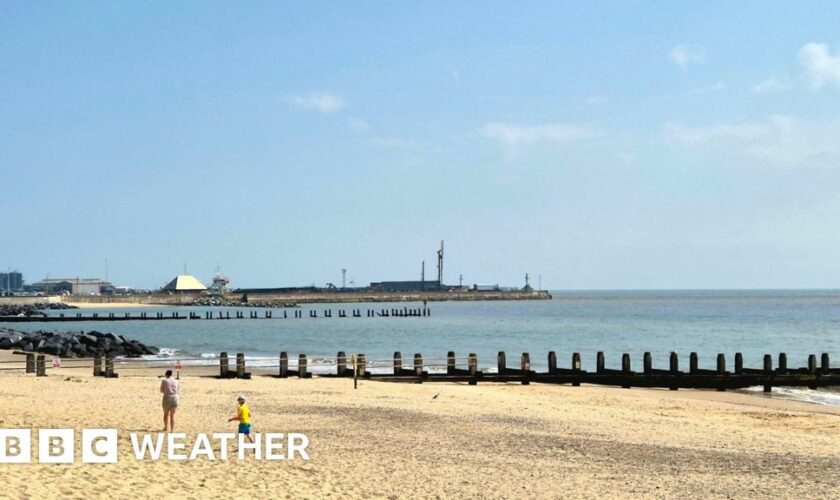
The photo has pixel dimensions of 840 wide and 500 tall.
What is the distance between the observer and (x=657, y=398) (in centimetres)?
3209

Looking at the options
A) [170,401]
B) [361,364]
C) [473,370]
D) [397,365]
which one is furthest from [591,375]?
[170,401]

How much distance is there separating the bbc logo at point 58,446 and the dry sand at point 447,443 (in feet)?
1.20

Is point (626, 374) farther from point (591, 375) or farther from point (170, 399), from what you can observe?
point (170, 399)

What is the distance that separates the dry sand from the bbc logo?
0.37 meters

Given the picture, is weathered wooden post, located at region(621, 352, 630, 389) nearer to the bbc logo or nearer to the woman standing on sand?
the woman standing on sand

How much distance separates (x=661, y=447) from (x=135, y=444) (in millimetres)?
10707

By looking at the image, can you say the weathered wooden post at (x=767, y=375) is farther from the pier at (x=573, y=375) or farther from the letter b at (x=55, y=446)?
the letter b at (x=55, y=446)

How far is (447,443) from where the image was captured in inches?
758

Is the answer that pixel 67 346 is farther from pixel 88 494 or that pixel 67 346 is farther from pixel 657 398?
pixel 88 494

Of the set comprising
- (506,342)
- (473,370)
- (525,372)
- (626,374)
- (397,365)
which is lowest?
(506,342)

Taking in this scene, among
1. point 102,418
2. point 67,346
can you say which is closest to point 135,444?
point 102,418

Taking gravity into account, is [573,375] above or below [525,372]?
below

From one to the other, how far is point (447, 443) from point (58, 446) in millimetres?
7708

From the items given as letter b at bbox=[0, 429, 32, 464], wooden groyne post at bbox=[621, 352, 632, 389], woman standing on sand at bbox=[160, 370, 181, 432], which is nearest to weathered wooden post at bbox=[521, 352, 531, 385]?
wooden groyne post at bbox=[621, 352, 632, 389]
